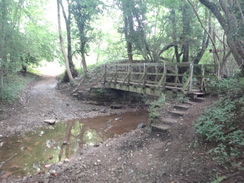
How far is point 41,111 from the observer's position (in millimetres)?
11258

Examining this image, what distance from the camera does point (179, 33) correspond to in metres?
13.3

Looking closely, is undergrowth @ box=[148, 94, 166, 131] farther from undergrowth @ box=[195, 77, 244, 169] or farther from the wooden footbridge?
undergrowth @ box=[195, 77, 244, 169]

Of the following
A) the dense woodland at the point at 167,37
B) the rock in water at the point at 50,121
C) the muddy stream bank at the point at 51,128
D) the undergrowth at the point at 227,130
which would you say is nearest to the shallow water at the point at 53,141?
the muddy stream bank at the point at 51,128

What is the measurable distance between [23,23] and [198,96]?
56.6 ft

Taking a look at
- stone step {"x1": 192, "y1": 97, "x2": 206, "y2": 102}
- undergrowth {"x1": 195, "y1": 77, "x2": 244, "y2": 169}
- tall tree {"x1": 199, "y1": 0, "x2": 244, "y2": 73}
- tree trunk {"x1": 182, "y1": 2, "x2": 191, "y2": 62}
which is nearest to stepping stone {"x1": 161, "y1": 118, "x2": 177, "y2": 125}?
undergrowth {"x1": 195, "y1": 77, "x2": 244, "y2": 169}

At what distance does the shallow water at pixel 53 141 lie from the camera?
576 centimetres

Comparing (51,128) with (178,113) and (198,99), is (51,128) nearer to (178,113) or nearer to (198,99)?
(178,113)

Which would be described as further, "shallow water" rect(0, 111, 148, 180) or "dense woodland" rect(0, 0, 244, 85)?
"dense woodland" rect(0, 0, 244, 85)

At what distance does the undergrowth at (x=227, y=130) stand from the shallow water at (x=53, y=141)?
463cm

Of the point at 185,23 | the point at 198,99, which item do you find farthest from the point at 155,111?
the point at 185,23

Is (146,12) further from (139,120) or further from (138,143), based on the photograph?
(138,143)

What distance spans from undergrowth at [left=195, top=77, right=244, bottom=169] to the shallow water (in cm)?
463

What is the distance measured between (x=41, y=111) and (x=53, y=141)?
4373mm

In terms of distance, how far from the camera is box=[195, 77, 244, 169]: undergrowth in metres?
3.66
